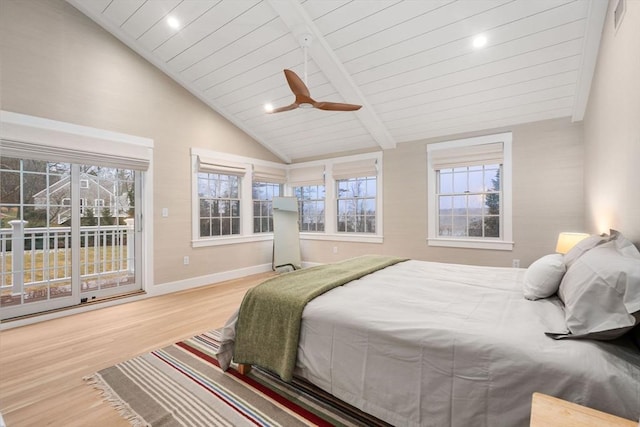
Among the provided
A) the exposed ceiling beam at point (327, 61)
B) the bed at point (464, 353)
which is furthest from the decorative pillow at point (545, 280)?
the exposed ceiling beam at point (327, 61)

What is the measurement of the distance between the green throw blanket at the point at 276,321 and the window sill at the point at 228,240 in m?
2.87

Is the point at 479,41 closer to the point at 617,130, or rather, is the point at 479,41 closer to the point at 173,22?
the point at 617,130

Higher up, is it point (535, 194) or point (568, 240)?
point (535, 194)

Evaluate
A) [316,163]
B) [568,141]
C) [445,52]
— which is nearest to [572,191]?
[568,141]

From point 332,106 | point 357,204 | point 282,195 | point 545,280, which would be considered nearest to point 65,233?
point 332,106

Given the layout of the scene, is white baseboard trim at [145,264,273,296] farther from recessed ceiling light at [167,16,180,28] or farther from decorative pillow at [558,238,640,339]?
decorative pillow at [558,238,640,339]

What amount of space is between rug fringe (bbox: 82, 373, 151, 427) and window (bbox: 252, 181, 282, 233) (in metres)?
3.68

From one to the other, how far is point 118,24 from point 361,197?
4.26 m

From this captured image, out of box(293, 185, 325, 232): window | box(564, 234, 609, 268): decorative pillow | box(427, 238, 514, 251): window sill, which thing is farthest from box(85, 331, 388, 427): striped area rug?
box(293, 185, 325, 232): window

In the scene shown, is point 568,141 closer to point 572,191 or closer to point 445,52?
point 572,191

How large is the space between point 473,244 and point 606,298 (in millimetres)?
3139

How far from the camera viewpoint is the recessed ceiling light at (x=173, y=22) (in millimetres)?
3400

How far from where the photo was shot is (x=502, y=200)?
399 centimetres

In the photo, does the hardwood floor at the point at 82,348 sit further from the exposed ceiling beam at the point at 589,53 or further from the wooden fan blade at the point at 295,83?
the exposed ceiling beam at the point at 589,53
